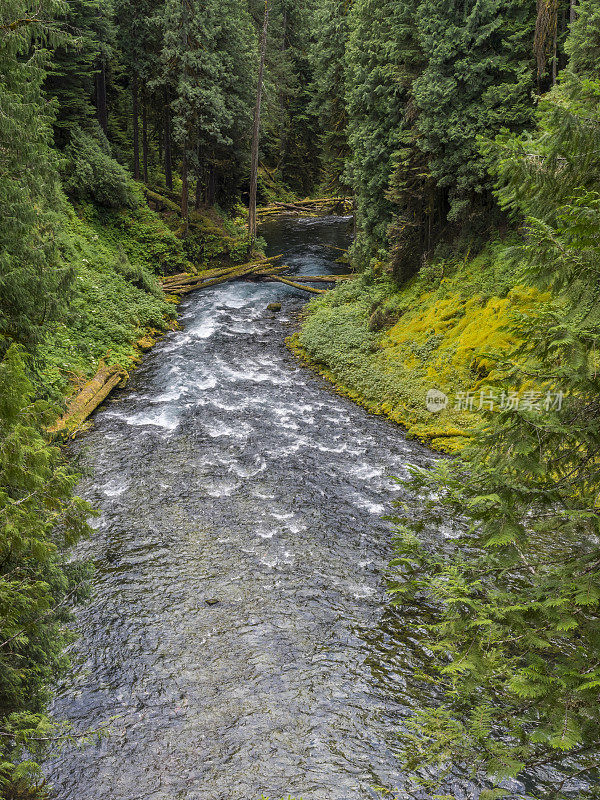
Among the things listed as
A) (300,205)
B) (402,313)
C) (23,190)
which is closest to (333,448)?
(402,313)

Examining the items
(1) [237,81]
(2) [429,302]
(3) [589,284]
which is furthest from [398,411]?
(1) [237,81]

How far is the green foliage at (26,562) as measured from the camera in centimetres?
441

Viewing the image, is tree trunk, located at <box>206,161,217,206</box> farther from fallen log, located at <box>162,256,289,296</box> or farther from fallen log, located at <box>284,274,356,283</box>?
fallen log, located at <box>284,274,356,283</box>

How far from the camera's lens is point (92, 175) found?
23.5 m

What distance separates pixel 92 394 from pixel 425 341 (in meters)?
10.4

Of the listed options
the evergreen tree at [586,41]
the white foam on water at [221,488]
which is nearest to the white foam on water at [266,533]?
the white foam on water at [221,488]

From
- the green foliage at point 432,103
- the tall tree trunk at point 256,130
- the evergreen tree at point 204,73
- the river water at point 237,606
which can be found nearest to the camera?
the river water at point 237,606

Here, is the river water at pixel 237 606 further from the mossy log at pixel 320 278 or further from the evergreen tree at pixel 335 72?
the evergreen tree at pixel 335 72

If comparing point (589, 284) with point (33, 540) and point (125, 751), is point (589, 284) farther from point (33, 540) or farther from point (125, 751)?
point (125, 751)

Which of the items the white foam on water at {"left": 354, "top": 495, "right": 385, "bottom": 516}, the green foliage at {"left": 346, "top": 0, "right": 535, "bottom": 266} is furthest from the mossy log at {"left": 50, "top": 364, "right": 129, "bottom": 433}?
the green foliage at {"left": 346, "top": 0, "right": 535, "bottom": 266}

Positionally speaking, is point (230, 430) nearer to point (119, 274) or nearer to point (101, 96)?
point (119, 274)

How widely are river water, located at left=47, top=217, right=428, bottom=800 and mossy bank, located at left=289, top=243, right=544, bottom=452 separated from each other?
1.02 metres

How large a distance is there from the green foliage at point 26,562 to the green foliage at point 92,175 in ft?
71.8

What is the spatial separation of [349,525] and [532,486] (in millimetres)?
6027
